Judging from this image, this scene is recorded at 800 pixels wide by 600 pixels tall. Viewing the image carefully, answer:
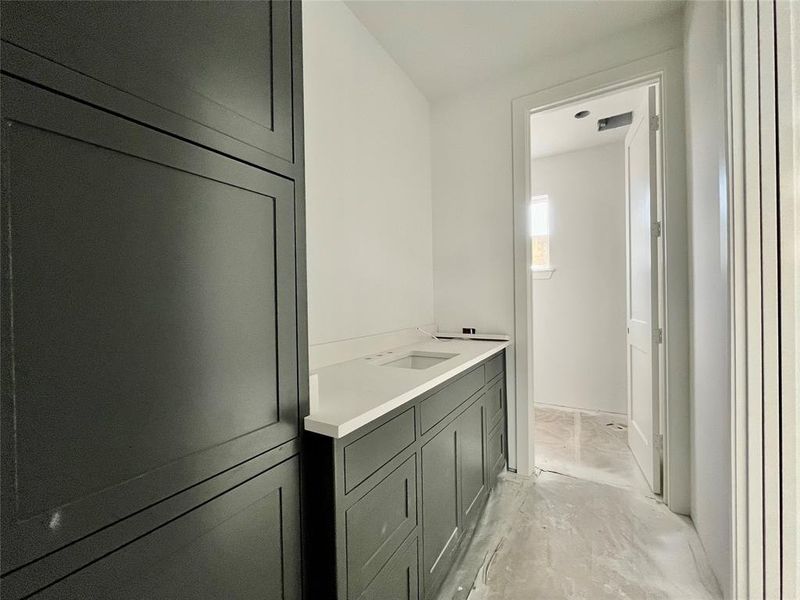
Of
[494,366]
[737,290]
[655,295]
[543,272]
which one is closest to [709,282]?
[737,290]

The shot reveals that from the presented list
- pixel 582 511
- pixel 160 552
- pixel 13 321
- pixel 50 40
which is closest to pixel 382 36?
pixel 50 40

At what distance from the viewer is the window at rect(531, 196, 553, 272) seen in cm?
390

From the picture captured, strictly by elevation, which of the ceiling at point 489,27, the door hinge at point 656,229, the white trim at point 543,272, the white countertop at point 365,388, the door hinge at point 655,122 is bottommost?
the white countertop at point 365,388

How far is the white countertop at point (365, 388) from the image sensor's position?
3.05 ft

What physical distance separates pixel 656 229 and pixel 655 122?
2.10 ft

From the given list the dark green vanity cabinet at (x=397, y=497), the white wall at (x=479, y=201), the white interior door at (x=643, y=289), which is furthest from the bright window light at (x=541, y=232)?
the dark green vanity cabinet at (x=397, y=497)

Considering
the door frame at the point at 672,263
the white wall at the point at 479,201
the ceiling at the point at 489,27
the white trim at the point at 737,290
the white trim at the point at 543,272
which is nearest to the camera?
the white trim at the point at 737,290

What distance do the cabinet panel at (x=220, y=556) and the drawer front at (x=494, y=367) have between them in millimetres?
1421

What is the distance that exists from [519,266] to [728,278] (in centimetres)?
124

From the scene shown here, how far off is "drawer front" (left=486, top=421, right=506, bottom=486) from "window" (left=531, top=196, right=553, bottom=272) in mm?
2130

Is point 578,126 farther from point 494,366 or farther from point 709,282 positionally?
point 494,366

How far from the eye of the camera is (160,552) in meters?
0.63

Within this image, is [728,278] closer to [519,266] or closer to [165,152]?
[519,266]

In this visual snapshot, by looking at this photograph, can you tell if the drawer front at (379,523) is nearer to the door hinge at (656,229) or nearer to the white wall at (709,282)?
the white wall at (709,282)
